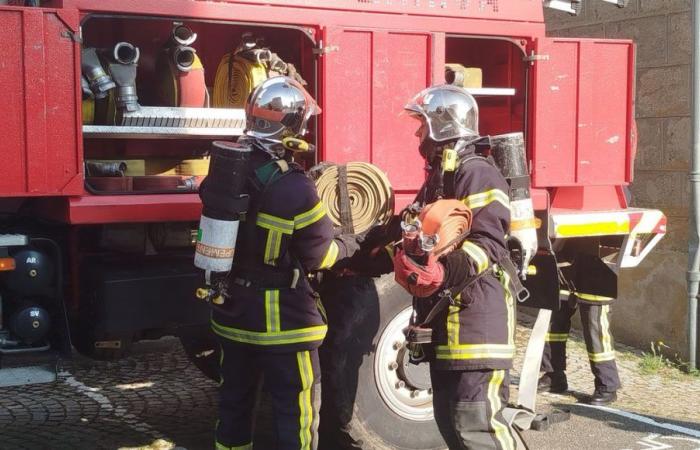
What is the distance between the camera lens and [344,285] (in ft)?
14.8

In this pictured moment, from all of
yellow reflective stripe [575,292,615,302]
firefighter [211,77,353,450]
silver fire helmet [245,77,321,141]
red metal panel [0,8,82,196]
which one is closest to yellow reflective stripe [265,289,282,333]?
firefighter [211,77,353,450]

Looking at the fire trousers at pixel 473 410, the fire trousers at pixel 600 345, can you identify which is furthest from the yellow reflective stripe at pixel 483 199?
the fire trousers at pixel 600 345

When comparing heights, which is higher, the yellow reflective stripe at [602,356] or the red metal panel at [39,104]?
the red metal panel at [39,104]

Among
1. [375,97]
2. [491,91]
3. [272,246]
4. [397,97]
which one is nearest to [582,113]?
[491,91]

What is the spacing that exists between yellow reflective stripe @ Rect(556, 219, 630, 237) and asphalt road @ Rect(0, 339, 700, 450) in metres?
1.11

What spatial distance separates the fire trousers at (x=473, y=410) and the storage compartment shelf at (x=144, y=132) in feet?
5.74

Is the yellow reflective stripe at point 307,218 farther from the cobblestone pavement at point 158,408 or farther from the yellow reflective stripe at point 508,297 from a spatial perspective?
the cobblestone pavement at point 158,408

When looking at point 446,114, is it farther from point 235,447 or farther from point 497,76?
point 497,76

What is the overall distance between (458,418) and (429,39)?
215 centimetres

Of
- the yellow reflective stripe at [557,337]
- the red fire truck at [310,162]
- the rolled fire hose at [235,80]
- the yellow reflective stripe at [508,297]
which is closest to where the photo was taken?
the yellow reflective stripe at [508,297]

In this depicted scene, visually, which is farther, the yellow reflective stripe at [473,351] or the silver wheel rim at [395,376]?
the silver wheel rim at [395,376]

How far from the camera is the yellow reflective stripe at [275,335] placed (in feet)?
12.3

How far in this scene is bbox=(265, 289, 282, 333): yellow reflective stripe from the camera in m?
3.76

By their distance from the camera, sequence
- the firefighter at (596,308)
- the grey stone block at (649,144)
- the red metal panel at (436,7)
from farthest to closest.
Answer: the grey stone block at (649,144) < the firefighter at (596,308) < the red metal panel at (436,7)
